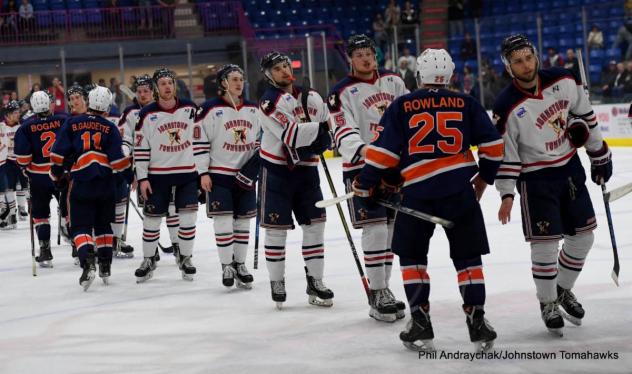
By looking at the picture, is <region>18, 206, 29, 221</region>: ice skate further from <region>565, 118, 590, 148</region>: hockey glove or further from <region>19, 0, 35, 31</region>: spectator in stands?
<region>565, 118, 590, 148</region>: hockey glove

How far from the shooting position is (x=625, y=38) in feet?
42.7

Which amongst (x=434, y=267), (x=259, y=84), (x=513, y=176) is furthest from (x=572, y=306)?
(x=259, y=84)

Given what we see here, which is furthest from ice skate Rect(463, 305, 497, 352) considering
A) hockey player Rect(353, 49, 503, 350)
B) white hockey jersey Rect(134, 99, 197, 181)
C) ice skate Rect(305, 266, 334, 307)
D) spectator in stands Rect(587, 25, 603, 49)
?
spectator in stands Rect(587, 25, 603, 49)

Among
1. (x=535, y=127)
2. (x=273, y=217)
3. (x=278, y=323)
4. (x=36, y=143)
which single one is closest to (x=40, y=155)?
(x=36, y=143)

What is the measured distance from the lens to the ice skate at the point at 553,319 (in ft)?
13.0

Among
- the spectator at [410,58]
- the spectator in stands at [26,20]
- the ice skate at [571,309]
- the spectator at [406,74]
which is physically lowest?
the ice skate at [571,309]

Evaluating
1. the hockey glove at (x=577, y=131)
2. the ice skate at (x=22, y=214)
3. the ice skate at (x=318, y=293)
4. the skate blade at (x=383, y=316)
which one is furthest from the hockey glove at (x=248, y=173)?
the ice skate at (x=22, y=214)

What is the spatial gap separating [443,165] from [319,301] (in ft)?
5.03

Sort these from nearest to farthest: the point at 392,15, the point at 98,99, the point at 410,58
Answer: the point at 98,99 < the point at 410,58 < the point at 392,15

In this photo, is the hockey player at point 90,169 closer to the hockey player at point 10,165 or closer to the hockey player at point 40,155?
the hockey player at point 40,155

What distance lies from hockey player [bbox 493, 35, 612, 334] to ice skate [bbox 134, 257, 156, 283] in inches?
115

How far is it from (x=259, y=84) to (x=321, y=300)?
31.2 ft

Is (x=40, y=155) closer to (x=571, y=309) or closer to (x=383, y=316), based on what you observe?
(x=383, y=316)

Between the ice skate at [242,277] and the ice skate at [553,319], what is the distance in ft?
7.03
